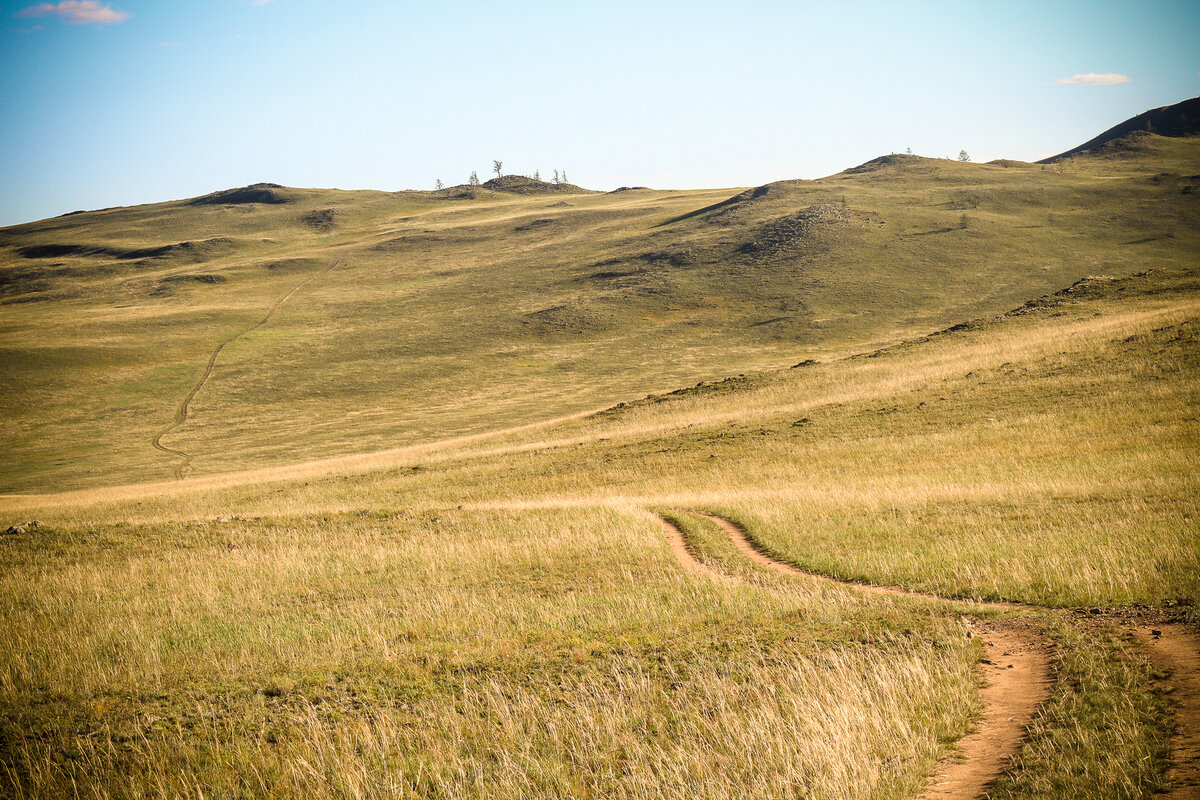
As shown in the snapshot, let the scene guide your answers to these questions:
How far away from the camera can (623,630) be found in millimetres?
10273

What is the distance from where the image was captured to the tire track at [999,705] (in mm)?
6086

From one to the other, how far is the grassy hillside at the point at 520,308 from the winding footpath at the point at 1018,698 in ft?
155

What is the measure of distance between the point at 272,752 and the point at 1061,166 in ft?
582

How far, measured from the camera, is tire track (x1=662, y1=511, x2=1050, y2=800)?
609 cm

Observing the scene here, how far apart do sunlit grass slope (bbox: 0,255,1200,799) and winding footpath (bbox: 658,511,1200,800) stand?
19 cm

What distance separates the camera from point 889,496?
19.2m

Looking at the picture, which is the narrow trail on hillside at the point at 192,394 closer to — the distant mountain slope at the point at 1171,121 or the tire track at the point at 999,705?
the tire track at the point at 999,705

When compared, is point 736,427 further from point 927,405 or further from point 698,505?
point 698,505

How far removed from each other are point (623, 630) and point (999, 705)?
4841 mm

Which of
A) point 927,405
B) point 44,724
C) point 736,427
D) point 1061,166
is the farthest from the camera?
point 1061,166

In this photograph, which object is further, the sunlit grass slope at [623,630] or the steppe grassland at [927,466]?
the steppe grassland at [927,466]

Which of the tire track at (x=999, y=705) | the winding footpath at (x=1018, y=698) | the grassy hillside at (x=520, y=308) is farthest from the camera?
the grassy hillside at (x=520, y=308)

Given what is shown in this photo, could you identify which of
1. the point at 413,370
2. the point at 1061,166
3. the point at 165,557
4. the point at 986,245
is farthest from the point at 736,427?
the point at 1061,166

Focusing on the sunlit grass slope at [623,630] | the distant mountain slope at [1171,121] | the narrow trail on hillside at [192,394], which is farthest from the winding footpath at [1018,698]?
the distant mountain slope at [1171,121]
